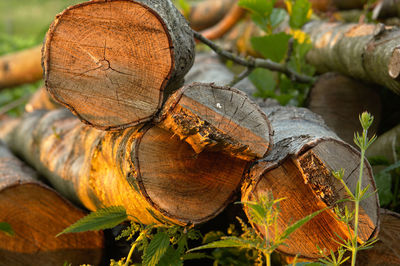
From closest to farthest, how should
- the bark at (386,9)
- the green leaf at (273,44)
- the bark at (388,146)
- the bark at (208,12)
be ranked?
the bark at (388,146)
the green leaf at (273,44)
the bark at (386,9)
the bark at (208,12)

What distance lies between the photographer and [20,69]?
17.5 feet

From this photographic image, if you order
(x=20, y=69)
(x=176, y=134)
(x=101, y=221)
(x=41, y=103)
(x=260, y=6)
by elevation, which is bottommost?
(x=20, y=69)

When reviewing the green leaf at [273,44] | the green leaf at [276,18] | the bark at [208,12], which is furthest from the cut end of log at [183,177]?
the bark at [208,12]

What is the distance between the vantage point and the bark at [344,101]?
2.39 m

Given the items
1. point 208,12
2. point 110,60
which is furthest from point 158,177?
point 208,12

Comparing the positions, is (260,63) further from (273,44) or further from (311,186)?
(311,186)

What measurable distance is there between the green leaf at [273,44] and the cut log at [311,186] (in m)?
0.90

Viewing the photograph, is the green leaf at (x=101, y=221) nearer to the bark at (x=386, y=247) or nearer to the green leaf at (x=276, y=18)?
the bark at (x=386, y=247)

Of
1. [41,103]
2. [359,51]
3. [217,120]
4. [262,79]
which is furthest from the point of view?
[41,103]

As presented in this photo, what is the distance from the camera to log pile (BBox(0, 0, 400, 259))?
1.29 meters

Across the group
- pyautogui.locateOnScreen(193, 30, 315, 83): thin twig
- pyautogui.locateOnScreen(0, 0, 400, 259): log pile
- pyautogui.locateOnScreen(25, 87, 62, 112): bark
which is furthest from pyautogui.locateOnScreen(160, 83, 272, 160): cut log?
pyautogui.locateOnScreen(25, 87, 62, 112): bark

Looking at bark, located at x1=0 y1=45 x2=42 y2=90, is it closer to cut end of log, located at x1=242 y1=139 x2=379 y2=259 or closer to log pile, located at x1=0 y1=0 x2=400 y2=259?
log pile, located at x1=0 y1=0 x2=400 y2=259

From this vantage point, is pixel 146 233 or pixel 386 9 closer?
pixel 146 233

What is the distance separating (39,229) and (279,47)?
152cm
